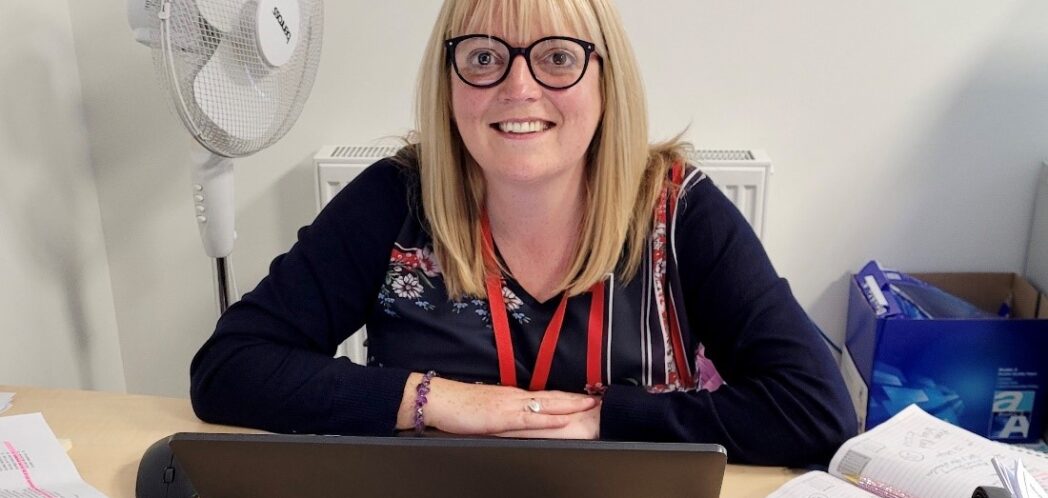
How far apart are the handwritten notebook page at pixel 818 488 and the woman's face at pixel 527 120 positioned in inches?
20.7

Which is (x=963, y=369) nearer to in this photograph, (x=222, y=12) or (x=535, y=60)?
(x=535, y=60)

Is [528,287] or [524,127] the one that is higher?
[524,127]

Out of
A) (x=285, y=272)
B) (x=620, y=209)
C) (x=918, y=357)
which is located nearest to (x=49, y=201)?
(x=285, y=272)

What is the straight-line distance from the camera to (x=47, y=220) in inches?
76.4

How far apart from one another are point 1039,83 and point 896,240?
1.43 feet

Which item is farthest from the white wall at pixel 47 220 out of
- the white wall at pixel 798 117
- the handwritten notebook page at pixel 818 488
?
the handwritten notebook page at pixel 818 488

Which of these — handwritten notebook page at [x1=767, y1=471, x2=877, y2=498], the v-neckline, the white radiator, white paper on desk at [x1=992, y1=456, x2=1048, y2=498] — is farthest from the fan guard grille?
white paper on desk at [x1=992, y1=456, x2=1048, y2=498]

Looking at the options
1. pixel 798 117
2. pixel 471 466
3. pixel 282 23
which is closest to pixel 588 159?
pixel 282 23

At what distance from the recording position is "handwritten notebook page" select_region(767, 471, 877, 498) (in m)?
0.99

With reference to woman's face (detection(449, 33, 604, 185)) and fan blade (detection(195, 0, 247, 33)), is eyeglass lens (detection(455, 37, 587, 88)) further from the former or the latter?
fan blade (detection(195, 0, 247, 33))

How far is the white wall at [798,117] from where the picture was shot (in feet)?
6.35

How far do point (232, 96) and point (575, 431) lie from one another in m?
0.80

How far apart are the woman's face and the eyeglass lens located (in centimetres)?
1

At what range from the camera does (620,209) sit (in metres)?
1.32
